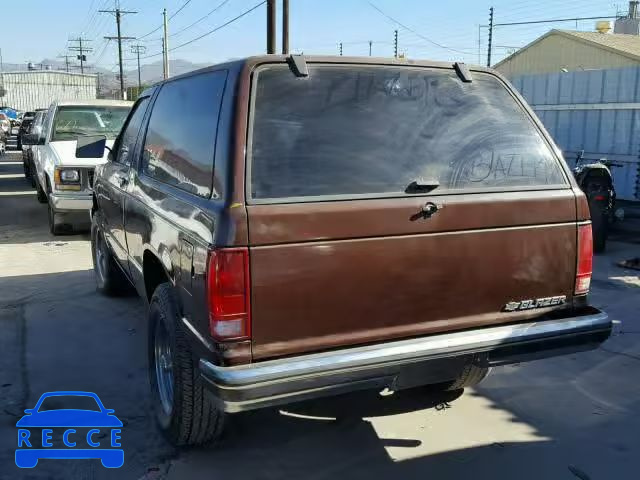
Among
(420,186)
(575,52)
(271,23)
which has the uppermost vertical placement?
(575,52)

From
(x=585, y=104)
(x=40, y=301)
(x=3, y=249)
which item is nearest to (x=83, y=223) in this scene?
(x=3, y=249)

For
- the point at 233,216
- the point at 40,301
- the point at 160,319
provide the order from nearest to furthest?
the point at 233,216, the point at 160,319, the point at 40,301

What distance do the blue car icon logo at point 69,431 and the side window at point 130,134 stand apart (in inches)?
67.7

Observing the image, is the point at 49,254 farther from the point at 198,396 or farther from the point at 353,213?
the point at 353,213

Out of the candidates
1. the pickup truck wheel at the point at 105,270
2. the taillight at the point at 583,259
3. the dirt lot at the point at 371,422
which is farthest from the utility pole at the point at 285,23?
the taillight at the point at 583,259

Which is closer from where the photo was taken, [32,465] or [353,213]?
[353,213]

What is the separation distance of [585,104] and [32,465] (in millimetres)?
9547

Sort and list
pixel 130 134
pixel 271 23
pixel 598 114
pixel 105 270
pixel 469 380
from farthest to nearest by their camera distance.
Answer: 1. pixel 271 23
2. pixel 598 114
3. pixel 105 270
4. pixel 130 134
5. pixel 469 380

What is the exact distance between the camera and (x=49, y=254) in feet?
27.0

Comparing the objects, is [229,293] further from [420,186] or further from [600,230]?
[600,230]

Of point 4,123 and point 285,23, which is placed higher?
point 285,23

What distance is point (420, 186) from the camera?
9.41 ft

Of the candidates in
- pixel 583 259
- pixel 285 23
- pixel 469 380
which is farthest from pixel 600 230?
pixel 285 23

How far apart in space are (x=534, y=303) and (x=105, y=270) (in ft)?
14.2
